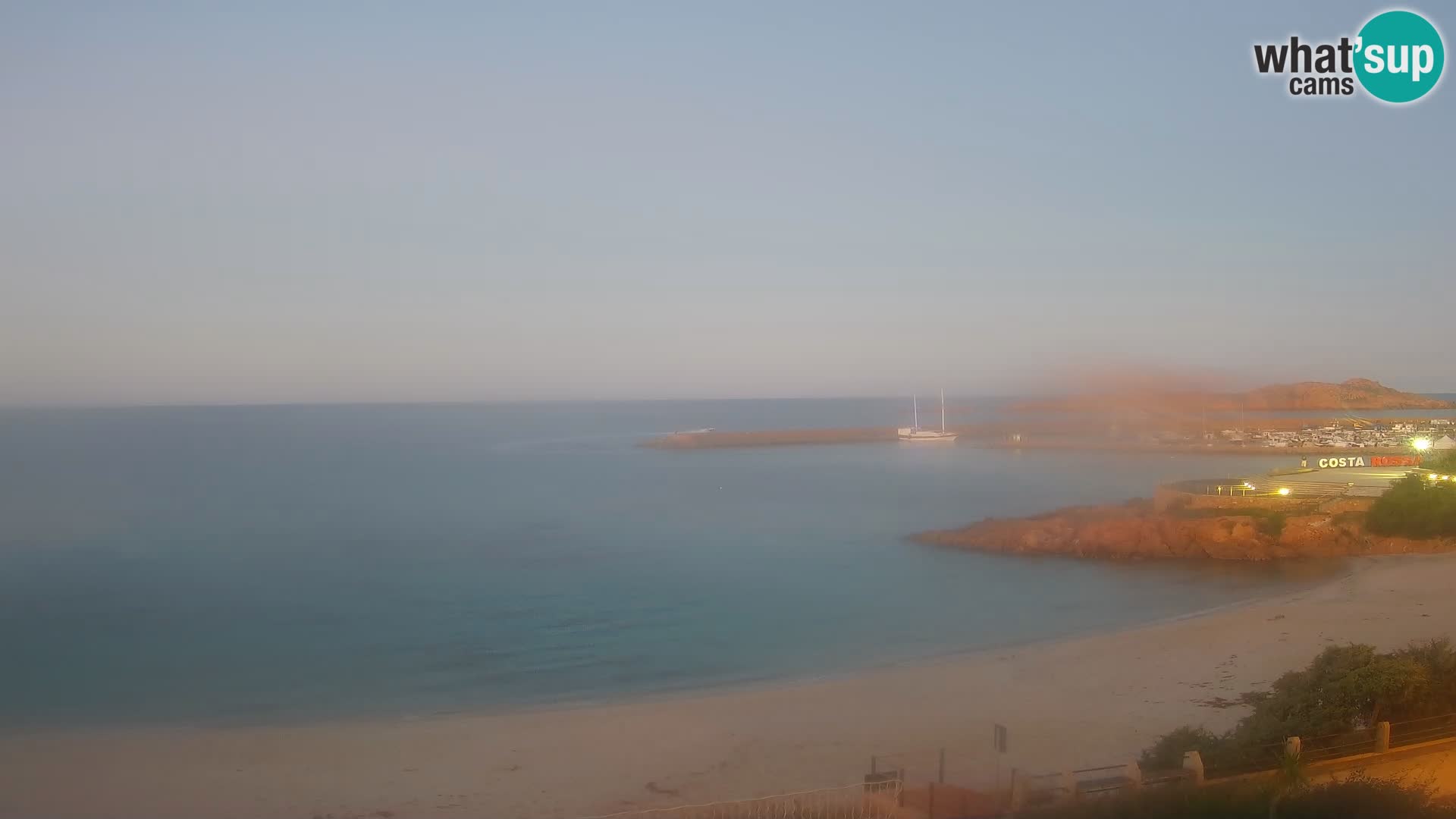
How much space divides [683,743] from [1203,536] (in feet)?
61.1

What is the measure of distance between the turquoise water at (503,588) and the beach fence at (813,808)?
6.44m

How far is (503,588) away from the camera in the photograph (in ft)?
76.6

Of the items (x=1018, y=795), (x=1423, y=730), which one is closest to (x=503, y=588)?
(x=1018, y=795)

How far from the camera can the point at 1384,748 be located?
283 inches

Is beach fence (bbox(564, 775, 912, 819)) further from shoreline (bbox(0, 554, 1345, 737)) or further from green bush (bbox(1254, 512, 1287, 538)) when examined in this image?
green bush (bbox(1254, 512, 1287, 538))

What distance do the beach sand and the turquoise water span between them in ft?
4.62

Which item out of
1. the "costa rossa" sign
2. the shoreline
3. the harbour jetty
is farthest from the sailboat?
the shoreline

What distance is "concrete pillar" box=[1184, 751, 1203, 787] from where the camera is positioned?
21.1ft

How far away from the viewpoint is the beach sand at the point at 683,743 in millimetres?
9906

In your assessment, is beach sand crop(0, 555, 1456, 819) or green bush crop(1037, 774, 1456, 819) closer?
green bush crop(1037, 774, 1456, 819)

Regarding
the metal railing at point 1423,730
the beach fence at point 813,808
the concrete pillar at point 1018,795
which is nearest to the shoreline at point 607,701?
the beach fence at point 813,808

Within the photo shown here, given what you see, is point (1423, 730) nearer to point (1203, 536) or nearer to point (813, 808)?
point (813, 808)

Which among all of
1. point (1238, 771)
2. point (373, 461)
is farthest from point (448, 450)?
point (1238, 771)

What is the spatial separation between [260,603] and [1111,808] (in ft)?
66.7
